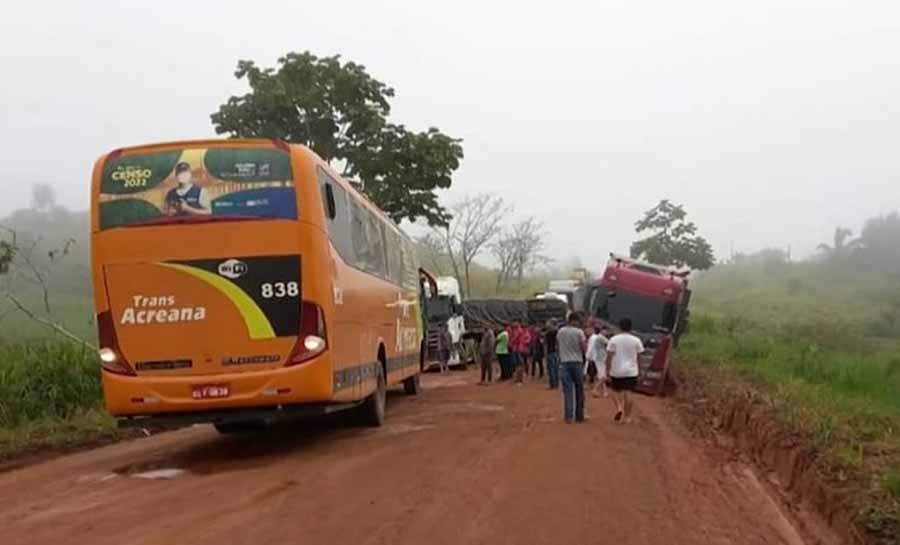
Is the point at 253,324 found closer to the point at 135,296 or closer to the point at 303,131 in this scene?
the point at 135,296

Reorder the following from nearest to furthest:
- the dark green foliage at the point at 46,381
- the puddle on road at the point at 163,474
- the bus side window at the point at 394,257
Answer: the puddle on road at the point at 163,474
the dark green foliage at the point at 46,381
the bus side window at the point at 394,257

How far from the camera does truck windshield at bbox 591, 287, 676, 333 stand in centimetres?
2528

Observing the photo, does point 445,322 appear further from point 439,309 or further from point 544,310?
point 544,310

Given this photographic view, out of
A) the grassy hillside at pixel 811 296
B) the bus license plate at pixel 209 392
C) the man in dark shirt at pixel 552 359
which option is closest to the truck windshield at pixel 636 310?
the man in dark shirt at pixel 552 359

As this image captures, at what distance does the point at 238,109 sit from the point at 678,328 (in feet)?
44.5

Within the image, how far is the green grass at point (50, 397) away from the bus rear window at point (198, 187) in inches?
157

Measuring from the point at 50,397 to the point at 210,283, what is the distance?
241 inches

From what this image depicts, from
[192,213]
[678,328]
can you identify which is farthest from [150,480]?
[678,328]

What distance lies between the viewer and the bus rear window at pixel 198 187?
11.2 m

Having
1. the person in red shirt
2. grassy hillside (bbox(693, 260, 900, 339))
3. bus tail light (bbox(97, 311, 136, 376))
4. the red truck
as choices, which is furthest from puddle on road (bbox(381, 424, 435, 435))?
grassy hillside (bbox(693, 260, 900, 339))

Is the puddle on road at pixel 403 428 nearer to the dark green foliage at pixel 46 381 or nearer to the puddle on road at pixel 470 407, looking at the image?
the puddle on road at pixel 470 407

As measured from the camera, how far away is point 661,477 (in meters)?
10.2

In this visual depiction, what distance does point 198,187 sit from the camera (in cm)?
1121

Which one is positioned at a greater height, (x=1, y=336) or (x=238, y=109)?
(x=238, y=109)
